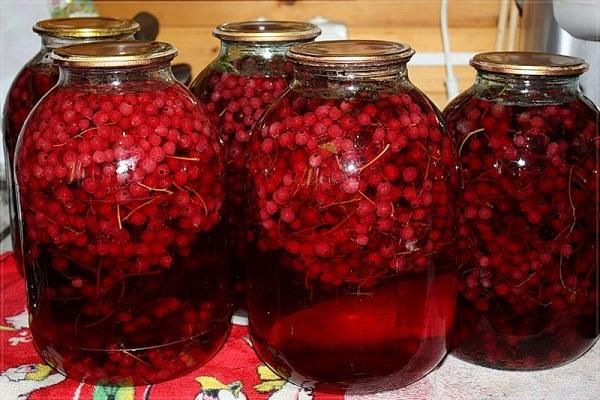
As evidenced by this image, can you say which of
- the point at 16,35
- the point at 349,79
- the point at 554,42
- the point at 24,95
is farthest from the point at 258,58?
the point at 16,35

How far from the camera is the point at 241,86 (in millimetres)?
753

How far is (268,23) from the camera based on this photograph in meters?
0.81

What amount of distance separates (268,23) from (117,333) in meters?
0.35

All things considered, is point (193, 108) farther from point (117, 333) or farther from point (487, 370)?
point (487, 370)

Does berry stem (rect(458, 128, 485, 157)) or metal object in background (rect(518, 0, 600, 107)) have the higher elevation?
metal object in background (rect(518, 0, 600, 107))

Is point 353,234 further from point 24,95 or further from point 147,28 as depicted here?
point 147,28

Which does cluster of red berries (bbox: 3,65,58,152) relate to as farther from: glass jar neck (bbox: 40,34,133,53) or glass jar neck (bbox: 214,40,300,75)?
glass jar neck (bbox: 214,40,300,75)

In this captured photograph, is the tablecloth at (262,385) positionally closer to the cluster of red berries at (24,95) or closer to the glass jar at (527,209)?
the glass jar at (527,209)

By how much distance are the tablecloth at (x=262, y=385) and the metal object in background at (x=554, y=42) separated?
310mm

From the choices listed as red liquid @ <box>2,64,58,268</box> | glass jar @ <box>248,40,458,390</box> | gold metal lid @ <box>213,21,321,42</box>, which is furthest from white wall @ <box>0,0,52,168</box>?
glass jar @ <box>248,40,458,390</box>

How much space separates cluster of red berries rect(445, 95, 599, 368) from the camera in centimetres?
66

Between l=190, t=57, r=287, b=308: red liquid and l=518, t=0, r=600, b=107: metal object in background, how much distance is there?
360mm

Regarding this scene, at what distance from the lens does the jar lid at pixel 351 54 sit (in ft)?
1.97

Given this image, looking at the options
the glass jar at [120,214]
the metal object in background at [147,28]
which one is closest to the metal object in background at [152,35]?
the metal object in background at [147,28]
